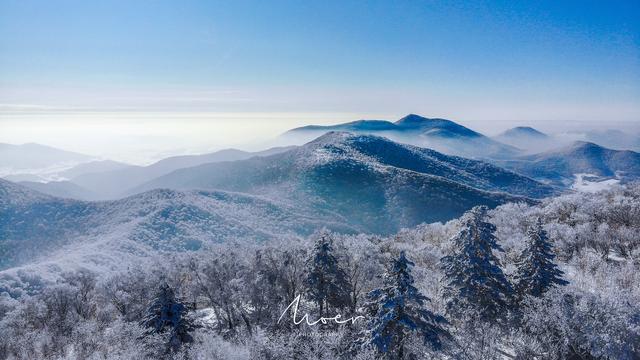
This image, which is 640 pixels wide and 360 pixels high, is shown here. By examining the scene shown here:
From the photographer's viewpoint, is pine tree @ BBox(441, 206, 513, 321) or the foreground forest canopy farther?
pine tree @ BBox(441, 206, 513, 321)

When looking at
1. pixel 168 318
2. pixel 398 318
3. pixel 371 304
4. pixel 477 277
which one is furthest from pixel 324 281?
pixel 168 318

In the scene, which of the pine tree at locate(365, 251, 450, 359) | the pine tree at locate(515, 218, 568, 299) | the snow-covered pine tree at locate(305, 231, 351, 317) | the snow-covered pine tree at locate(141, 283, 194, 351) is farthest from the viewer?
the snow-covered pine tree at locate(305, 231, 351, 317)

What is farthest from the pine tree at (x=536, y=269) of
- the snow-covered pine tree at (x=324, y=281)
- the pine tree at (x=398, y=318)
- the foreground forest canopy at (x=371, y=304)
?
the snow-covered pine tree at (x=324, y=281)

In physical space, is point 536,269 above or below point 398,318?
above

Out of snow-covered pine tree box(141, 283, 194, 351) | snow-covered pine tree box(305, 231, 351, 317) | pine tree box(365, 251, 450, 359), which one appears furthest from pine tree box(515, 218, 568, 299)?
snow-covered pine tree box(141, 283, 194, 351)

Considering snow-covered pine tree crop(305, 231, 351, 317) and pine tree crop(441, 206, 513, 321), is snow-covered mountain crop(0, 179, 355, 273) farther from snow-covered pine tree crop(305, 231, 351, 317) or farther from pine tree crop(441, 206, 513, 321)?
pine tree crop(441, 206, 513, 321)

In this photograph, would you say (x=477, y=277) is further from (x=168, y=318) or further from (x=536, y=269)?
(x=168, y=318)

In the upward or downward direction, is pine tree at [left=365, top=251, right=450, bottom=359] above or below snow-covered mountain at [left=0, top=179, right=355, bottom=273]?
above
